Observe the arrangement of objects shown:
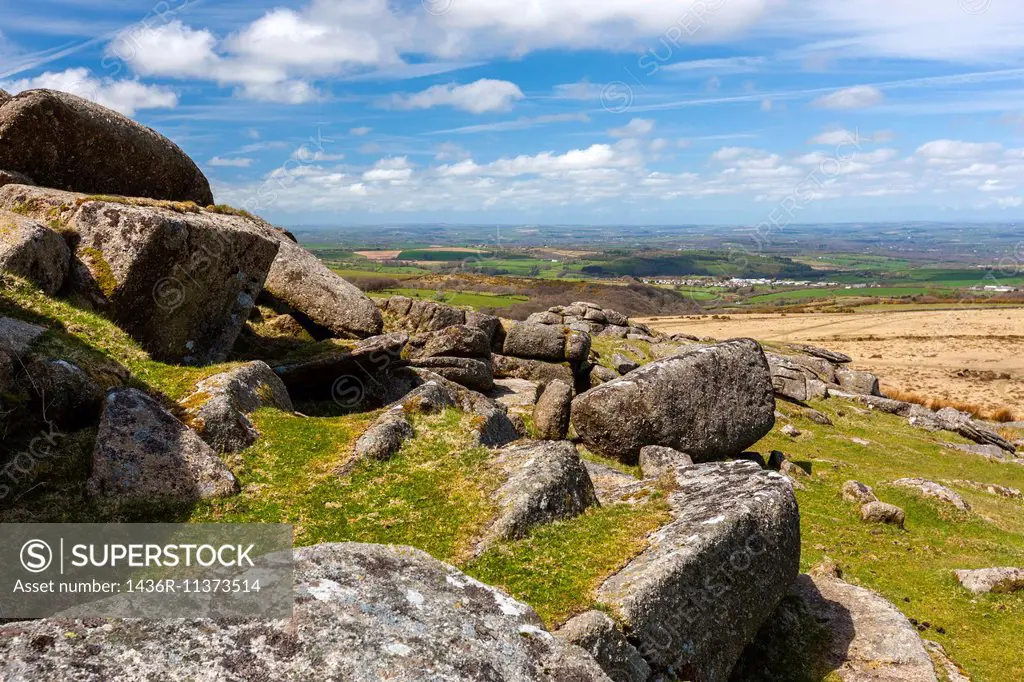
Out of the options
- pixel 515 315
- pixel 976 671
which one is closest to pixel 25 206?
pixel 976 671

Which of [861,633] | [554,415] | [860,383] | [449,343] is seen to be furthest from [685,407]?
[860,383]

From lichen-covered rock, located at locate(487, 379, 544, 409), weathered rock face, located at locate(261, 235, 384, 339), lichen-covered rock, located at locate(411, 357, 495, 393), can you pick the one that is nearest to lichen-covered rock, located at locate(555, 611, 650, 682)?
lichen-covered rock, located at locate(487, 379, 544, 409)

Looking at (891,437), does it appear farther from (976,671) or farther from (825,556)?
(976,671)

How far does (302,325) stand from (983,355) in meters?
86.4

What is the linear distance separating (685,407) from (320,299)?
59.8 feet

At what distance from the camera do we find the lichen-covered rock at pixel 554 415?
2734 centimetres

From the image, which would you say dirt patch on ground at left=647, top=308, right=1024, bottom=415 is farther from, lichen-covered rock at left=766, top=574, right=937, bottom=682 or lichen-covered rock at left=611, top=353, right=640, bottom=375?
lichen-covered rock at left=766, top=574, right=937, bottom=682

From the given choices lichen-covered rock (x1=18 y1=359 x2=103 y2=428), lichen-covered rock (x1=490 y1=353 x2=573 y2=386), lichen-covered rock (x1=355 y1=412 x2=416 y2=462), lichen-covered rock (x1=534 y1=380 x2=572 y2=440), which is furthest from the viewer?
lichen-covered rock (x1=490 y1=353 x2=573 y2=386)

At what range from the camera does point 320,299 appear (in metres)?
31.8

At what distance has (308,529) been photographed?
13641 mm

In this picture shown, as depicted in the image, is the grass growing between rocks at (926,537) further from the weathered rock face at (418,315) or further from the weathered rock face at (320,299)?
the weathered rock face at (320,299)

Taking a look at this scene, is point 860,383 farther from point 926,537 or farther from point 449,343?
point 449,343

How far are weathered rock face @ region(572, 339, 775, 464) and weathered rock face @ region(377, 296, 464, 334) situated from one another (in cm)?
1388

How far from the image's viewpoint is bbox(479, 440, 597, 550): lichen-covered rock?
45.8 feet
